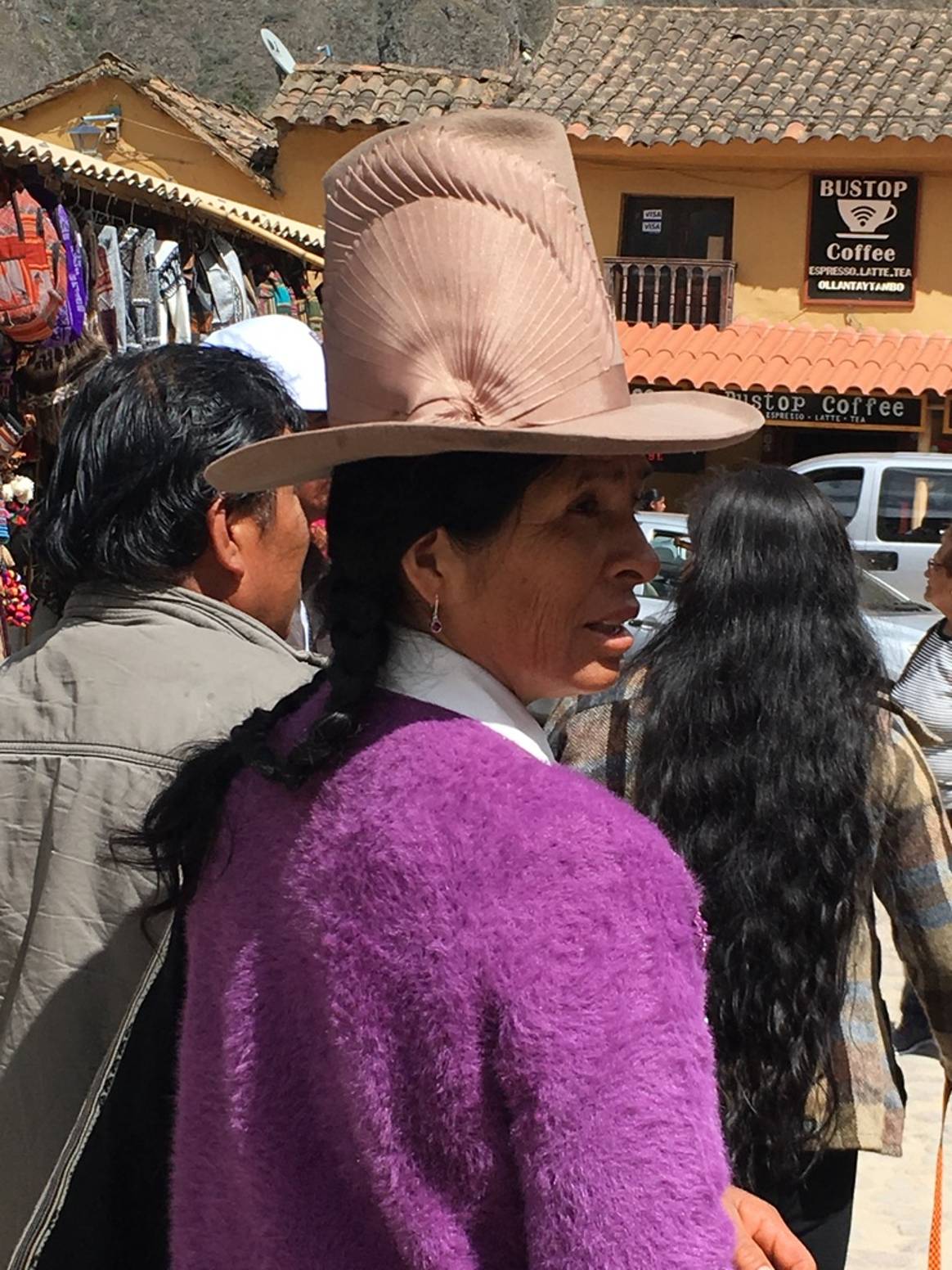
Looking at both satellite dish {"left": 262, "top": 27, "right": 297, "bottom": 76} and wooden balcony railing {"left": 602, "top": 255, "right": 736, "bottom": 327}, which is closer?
satellite dish {"left": 262, "top": 27, "right": 297, "bottom": 76}

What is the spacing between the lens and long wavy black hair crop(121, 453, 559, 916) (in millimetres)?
1206

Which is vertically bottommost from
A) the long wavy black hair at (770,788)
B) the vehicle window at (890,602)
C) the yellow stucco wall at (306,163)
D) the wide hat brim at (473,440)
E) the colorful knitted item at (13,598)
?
the vehicle window at (890,602)

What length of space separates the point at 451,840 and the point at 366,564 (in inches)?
11.1

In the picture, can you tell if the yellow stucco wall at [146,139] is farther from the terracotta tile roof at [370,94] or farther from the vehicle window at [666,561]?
the vehicle window at [666,561]

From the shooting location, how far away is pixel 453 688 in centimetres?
123

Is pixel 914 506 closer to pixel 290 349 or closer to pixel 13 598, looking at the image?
pixel 13 598

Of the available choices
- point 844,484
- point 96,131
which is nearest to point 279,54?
point 96,131

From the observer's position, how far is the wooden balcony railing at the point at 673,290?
64.2ft

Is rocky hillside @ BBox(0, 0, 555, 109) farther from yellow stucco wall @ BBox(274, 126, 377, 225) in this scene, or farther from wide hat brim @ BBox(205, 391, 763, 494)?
wide hat brim @ BBox(205, 391, 763, 494)

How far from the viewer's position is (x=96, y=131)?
60.1ft

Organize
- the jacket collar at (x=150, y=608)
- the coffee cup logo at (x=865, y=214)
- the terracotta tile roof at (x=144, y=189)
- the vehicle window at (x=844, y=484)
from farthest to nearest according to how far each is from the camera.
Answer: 1. the coffee cup logo at (x=865, y=214)
2. the vehicle window at (x=844, y=484)
3. the terracotta tile roof at (x=144, y=189)
4. the jacket collar at (x=150, y=608)

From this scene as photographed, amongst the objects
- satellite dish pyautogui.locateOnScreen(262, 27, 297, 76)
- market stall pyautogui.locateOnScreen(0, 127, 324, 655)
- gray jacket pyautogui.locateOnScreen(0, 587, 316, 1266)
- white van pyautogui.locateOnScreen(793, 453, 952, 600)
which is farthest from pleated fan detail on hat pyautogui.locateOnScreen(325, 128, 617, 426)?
satellite dish pyautogui.locateOnScreen(262, 27, 297, 76)

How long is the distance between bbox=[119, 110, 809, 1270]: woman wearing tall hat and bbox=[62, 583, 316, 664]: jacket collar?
628mm

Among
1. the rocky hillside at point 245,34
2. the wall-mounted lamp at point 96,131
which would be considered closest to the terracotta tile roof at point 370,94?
the wall-mounted lamp at point 96,131
